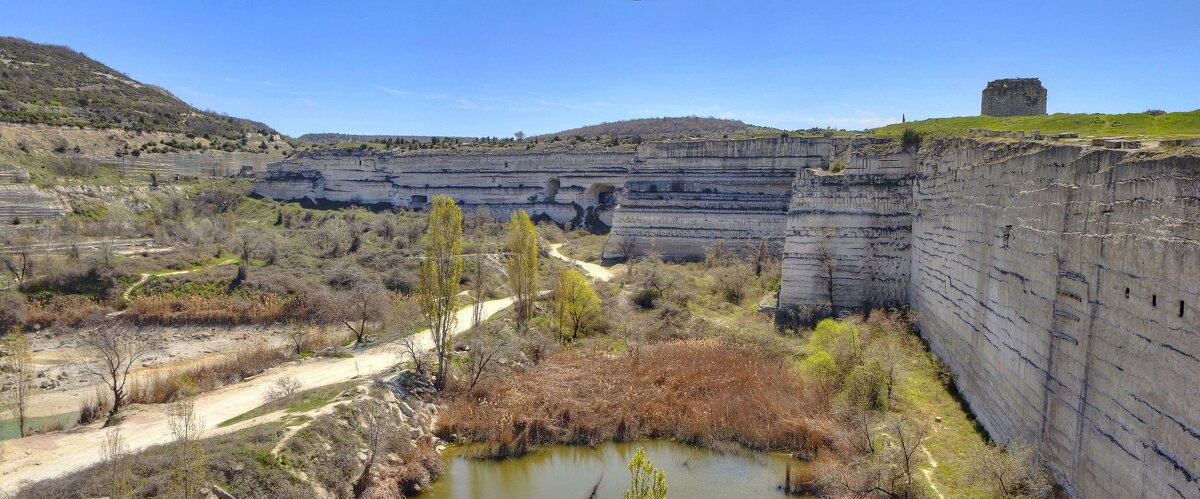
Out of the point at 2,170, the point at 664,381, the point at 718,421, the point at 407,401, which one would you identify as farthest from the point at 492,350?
the point at 2,170

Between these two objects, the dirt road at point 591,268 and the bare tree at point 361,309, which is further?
the dirt road at point 591,268

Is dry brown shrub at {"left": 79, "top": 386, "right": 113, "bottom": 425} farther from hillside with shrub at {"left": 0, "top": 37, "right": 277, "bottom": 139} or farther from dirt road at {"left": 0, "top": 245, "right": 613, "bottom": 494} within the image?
hillside with shrub at {"left": 0, "top": 37, "right": 277, "bottom": 139}

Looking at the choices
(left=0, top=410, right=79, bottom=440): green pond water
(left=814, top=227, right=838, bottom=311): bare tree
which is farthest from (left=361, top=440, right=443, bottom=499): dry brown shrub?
(left=814, top=227, right=838, bottom=311): bare tree

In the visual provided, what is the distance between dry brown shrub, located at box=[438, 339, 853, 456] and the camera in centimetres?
1302

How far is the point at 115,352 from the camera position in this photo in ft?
50.1

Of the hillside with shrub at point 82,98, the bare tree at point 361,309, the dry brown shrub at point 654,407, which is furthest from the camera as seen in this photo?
the hillside with shrub at point 82,98

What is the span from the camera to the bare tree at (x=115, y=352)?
15.5 meters

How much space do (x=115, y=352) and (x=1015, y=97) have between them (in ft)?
84.7

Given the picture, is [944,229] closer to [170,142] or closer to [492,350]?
[492,350]

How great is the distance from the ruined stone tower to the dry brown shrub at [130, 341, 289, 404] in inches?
885

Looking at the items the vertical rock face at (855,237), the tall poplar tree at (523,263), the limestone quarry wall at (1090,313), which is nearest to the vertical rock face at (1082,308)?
the limestone quarry wall at (1090,313)

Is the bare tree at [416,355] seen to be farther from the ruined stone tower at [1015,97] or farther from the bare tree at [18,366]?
the ruined stone tower at [1015,97]

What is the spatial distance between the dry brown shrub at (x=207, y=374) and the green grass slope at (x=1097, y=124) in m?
17.4

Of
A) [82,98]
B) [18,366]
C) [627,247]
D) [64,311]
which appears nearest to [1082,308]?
[18,366]
